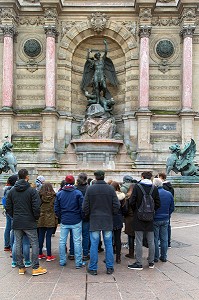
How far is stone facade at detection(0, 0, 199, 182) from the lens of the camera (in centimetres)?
2547

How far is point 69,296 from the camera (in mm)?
5855

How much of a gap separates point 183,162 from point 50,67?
11.8 metres

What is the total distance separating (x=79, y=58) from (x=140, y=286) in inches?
931

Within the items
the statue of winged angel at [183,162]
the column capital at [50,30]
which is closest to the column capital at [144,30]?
the column capital at [50,30]

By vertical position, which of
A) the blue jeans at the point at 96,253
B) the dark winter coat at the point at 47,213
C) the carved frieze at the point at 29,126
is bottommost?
the blue jeans at the point at 96,253

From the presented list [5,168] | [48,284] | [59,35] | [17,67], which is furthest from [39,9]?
[48,284]

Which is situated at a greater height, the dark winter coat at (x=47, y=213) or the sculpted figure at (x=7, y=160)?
the sculpted figure at (x=7, y=160)

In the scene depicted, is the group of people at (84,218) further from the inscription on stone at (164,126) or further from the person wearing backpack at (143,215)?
the inscription on stone at (164,126)

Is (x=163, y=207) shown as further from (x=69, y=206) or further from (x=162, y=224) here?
(x=69, y=206)

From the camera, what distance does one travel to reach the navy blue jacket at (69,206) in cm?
773

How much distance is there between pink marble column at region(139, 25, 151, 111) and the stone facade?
7 cm

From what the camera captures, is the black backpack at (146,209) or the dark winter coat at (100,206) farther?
the black backpack at (146,209)

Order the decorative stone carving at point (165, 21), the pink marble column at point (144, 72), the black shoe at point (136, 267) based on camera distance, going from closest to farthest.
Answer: the black shoe at point (136, 267)
the pink marble column at point (144, 72)
the decorative stone carving at point (165, 21)

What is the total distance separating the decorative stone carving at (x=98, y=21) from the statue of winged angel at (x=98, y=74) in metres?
1.07
